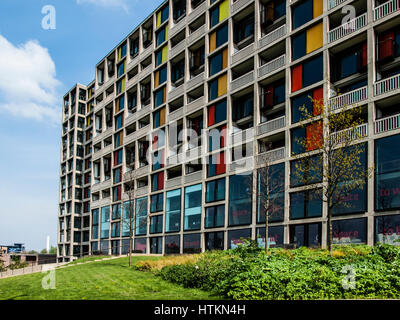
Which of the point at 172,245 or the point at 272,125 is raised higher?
the point at 272,125

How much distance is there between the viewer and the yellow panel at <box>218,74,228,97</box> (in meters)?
43.3

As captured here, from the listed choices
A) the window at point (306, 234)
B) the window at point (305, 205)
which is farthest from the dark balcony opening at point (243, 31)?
the window at point (306, 234)

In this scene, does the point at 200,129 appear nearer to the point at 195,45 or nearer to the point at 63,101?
the point at 195,45

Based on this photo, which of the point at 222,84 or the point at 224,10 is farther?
the point at 224,10

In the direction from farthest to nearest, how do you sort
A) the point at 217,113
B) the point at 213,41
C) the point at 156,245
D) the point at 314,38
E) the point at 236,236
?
the point at 156,245 < the point at 213,41 < the point at 217,113 < the point at 236,236 < the point at 314,38

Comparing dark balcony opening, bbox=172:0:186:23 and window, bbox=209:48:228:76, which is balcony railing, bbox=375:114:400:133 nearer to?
window, bbox=209:48:228:76

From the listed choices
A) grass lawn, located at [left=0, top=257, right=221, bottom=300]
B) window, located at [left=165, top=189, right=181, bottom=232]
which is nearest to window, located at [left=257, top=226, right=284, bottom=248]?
window, located at [left=165, top=189, right=181, bottom=232]

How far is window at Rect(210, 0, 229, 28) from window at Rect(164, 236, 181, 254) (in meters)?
23.8

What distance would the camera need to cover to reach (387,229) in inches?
1061

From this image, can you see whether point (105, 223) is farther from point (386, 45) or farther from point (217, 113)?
point (386, 45)

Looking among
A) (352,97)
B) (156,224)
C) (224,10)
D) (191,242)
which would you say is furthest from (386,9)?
(156,224)

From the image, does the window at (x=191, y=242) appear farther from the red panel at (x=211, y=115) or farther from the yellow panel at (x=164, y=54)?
the yellow panel at (x=164, y=54)

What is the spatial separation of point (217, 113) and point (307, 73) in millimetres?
11694

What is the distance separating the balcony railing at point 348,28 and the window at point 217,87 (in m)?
13.0
